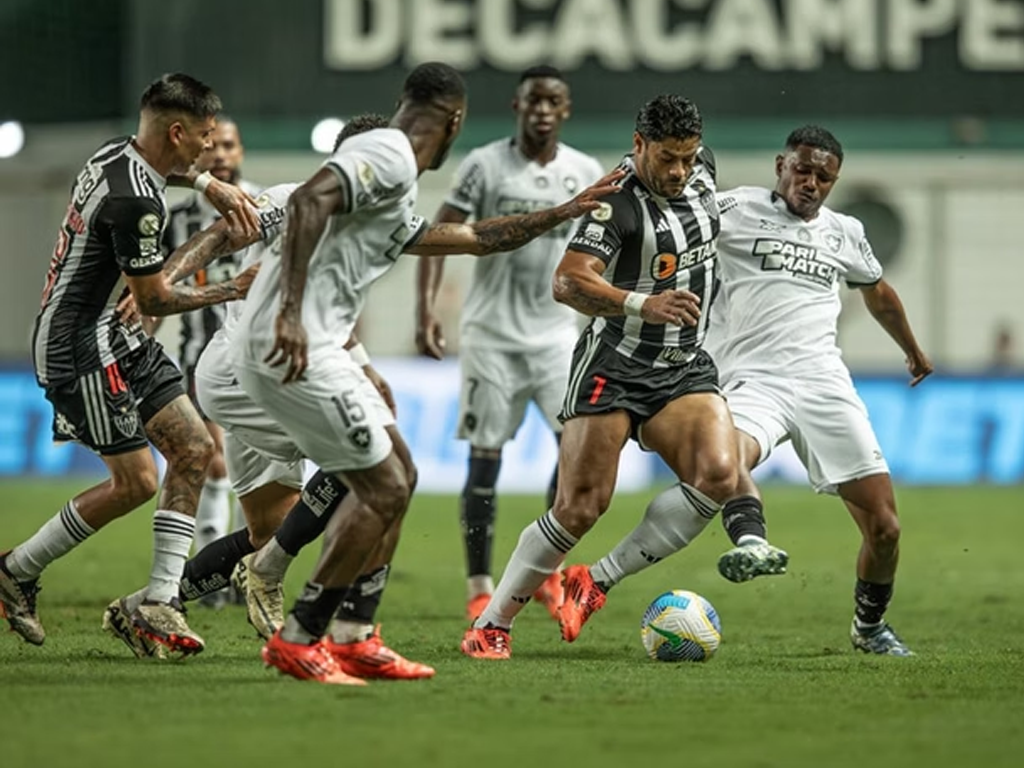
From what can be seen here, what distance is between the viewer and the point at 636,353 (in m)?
8.95

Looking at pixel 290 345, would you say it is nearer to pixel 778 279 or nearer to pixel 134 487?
pixel 134 487

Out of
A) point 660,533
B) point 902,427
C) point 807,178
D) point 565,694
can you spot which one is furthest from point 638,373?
point 902,427

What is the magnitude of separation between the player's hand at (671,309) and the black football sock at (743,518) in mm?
844

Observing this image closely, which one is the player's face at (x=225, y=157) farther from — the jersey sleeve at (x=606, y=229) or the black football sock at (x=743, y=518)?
the black football sock at (x=743, y=518)

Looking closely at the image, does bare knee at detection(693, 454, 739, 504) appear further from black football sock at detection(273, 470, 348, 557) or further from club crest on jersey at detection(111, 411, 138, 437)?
club crest on jersey at detection(111, 411, 138, 437)

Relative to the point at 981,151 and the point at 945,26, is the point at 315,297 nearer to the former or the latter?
the point at 945,26

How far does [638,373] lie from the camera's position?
891cm

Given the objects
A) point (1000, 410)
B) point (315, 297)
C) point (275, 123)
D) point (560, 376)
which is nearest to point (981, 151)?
point (1000, 410)

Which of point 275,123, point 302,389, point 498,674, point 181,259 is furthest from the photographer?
point 275,123

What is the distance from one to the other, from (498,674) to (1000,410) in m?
13.4

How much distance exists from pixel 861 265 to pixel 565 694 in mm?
3227

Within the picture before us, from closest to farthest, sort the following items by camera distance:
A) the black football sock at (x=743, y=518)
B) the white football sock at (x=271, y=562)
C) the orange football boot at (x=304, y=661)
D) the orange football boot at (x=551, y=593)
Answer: the orange football boot at (x=304, y=661)
the black football sock at (x=743, y=518)
the white football sock at (x=271, y=562)
the orange football boot at (x=551, y=593)

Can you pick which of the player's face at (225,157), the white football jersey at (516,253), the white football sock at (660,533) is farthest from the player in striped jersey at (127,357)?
the white football jersey at (516,253)

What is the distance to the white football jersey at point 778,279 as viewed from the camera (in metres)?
9.73
